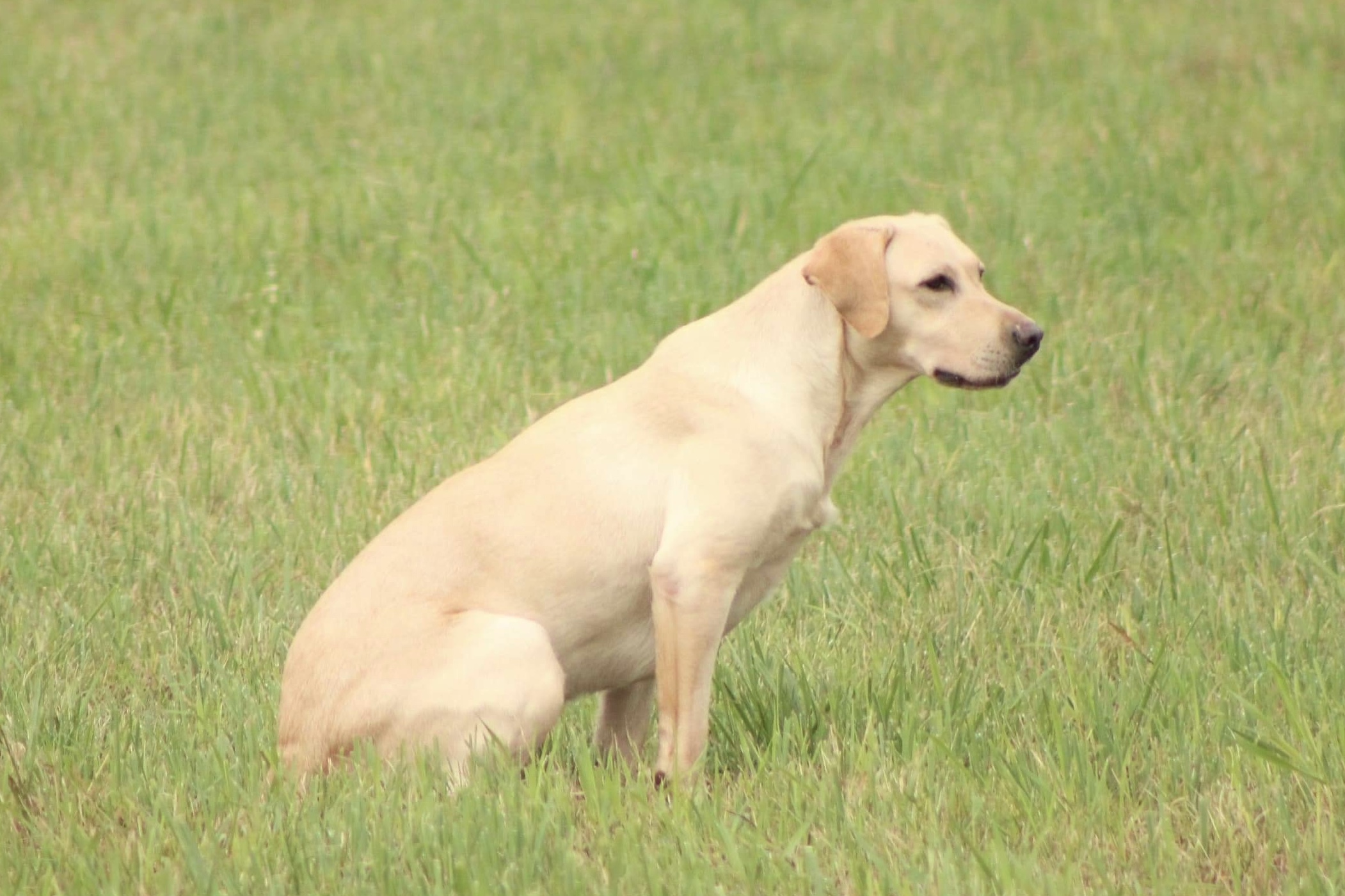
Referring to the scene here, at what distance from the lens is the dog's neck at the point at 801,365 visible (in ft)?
14.1

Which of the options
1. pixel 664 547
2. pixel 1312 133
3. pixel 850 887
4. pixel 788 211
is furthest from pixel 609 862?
pixel 1312 133

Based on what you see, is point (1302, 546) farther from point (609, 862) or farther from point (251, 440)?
point (251, 440)

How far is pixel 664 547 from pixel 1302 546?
219 centimetres

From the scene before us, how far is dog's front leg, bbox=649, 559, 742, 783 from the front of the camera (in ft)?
13.4

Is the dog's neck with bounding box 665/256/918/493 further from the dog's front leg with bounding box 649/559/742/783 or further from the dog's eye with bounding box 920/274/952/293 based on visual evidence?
the dog's front leg with bounding box 649/559/742/783

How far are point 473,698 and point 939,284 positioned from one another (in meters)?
1.54

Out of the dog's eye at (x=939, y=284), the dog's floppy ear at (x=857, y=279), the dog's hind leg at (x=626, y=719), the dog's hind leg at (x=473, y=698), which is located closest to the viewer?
the dog's hind leg at (x=473, y=698)

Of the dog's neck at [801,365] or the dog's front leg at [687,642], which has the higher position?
the dog's neck at [801,365]

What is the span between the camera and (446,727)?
13.0 ft

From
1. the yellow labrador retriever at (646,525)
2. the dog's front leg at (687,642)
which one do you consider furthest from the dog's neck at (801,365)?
the dog's front leg at (687,642)

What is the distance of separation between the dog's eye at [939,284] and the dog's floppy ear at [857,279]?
129 mm

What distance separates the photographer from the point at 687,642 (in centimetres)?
409

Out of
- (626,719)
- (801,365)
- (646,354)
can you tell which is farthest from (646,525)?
(646,354)

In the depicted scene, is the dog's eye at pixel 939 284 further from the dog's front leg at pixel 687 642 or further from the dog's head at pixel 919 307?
the dog's front leg at pixel 687 642
